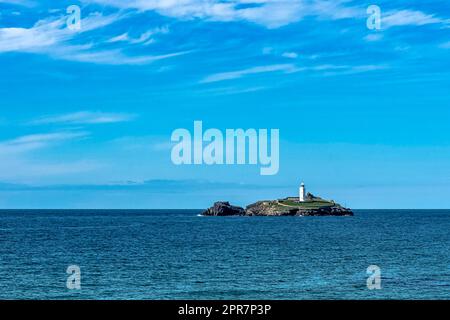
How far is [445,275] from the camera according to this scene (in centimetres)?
6203

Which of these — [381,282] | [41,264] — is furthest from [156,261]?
[381,282]

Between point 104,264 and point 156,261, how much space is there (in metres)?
6.97

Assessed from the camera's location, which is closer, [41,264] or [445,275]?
[445,275]

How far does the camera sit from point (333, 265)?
7069 cm
